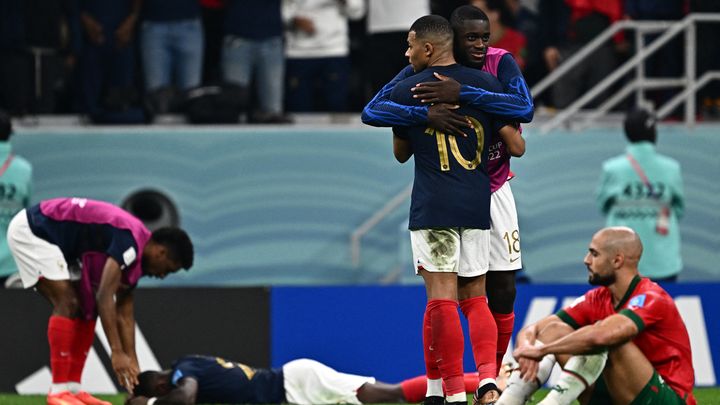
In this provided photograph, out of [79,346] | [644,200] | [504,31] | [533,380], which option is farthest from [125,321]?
[504,31]

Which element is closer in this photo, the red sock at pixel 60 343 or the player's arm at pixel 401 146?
the player's arm at pixel 401 146

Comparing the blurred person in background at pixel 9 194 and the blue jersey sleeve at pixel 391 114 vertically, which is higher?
the blue jersey sleeve at pixel 391 114

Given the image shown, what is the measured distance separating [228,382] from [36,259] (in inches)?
62.6

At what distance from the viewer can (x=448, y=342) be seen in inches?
313

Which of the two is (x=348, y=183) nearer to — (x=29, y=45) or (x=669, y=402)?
(x=29, y=45)

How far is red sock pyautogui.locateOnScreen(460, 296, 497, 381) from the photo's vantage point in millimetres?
8094

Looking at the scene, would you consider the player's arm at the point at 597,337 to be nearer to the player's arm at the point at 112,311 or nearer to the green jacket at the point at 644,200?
the player's arm at the point at 112,311

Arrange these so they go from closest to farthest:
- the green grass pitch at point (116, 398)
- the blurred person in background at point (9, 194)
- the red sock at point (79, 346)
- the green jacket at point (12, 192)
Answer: the red sock at point (79, 346) → the green grass pitch at point (116, 398) → the blurred person in background at point (9, 194) → the green jacket at point (12, 192)

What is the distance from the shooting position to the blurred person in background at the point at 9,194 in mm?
12289

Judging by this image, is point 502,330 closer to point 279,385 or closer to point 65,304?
point 279,385

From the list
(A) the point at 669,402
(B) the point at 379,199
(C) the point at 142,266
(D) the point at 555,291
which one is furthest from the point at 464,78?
(B) the point at 379,199

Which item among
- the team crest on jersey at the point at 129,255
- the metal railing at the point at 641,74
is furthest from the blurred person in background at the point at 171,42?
the team crest on jersey at the point at 129,255

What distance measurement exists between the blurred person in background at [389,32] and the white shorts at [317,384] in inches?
172

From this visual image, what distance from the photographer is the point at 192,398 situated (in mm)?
10031
